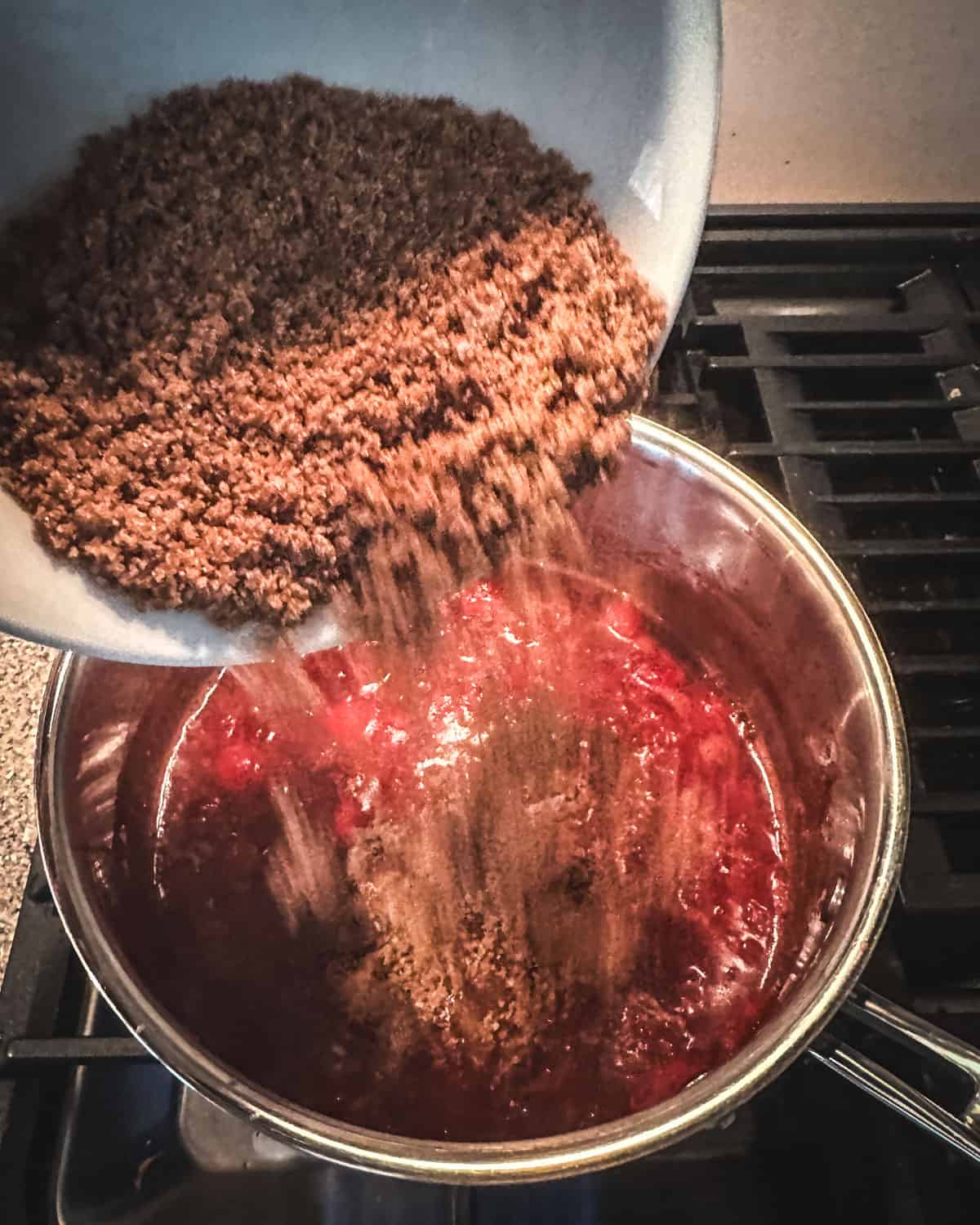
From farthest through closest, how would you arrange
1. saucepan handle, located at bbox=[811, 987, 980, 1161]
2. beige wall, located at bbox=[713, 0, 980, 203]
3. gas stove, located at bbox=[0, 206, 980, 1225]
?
beige wall, located at bbox=[713, 0, 980, 203] → gas stove, located at bbox=[0, 206, 980, 1225] → saucepan handle, located at bbox=[811, 987, 980, 1161]

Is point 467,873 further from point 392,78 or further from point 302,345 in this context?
point 392,78

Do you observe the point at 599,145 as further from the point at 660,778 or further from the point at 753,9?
the point at 753,9

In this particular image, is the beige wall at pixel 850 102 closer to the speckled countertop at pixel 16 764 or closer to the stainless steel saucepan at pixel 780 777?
the stainless steel saucepan at pixel 780 777

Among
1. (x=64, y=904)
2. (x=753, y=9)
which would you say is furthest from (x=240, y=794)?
(x=753, y=9)

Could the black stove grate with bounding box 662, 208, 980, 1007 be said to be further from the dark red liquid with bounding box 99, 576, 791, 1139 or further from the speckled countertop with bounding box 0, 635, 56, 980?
the speckled countertop with bounding box 0, 635, 56, 980

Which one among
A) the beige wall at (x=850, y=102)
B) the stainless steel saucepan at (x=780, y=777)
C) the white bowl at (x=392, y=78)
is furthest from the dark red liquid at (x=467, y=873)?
the beige wall at (x=850, y=102)

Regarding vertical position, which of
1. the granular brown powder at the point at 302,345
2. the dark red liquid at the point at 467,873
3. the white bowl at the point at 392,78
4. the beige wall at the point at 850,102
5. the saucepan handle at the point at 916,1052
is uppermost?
the beige wall at the point at 850,102

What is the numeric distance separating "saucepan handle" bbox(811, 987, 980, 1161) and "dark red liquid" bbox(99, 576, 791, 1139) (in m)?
0.12

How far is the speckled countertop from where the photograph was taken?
78 centimetres

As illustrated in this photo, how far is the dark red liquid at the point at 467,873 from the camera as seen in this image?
0.71 metres

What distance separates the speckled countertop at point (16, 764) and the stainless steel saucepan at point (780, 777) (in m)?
0.08

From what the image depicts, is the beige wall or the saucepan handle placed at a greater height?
the beige wall

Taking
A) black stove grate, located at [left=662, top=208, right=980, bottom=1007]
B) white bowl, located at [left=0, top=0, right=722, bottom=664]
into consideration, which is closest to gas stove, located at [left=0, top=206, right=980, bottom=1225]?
black stove grate, located at [left=662, top=208, right=980, bottom=1007]

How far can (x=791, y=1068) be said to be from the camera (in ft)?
2.46
